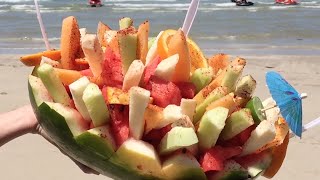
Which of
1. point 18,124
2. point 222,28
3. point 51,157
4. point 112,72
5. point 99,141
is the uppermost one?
point 112,72

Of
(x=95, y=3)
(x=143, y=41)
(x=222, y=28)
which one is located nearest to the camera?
(x=143, y=41)

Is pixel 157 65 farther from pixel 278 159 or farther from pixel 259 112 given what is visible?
pixel 278 159

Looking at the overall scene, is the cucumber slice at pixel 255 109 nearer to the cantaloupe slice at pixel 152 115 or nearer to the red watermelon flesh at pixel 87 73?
the cantaloupe slice at pixel 152 115

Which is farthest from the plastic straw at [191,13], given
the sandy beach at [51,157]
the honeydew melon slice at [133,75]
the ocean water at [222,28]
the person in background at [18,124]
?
the ocean water at [222,28]

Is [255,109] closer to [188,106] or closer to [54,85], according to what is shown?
[188,106]

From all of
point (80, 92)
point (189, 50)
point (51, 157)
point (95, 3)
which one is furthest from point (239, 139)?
point (95, 3)

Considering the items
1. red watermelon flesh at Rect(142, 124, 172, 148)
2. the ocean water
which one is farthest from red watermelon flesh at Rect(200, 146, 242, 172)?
the ocean water

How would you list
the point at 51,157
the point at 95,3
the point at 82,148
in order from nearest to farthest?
the point at 82,148 < the point at 51,157 < the point at 95,3

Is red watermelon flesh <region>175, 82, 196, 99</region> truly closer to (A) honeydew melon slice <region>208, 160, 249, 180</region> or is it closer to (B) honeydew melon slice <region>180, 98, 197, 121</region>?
(B) honeydew melon slice <region>180, 98, 197, 121</region>
